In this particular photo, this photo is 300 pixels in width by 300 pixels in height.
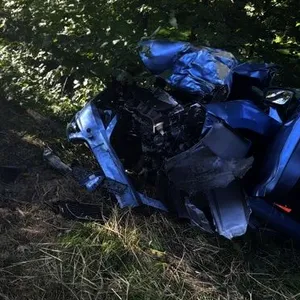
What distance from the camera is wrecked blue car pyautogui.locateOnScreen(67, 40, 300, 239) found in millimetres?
3281

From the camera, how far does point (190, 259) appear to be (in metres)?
3.36

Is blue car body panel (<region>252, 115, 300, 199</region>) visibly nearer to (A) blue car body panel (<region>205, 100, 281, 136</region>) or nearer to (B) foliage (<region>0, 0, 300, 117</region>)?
(A) blue car body panel (<region>205, 100, 281, 136</region>)

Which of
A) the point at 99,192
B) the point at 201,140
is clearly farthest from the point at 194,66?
the point at 99,192

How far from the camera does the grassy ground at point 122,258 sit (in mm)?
3033

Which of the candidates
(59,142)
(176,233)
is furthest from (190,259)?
(59,142)

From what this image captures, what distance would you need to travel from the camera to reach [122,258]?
3.28 metres

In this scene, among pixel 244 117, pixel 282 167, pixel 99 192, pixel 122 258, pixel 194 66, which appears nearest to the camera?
pixel 282 167

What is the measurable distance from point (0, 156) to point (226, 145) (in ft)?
A: 6.82

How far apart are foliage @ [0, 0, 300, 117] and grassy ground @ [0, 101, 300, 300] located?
56.7 inches

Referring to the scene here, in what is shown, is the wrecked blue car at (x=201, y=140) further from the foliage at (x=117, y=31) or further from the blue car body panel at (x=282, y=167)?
the foliage at (x=117, y=31)

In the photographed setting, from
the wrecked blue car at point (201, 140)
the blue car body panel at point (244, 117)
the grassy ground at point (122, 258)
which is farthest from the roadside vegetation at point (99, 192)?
the blue car body panel at point (244, 117)

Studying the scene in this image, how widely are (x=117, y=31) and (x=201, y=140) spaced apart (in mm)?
1709

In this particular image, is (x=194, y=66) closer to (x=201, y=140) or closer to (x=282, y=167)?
(x=201, y=140)

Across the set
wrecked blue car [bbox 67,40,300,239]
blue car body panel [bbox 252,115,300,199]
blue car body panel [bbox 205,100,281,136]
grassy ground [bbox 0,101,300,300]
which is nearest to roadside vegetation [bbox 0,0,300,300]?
grassy ground [bbox 0,101,300,300]
